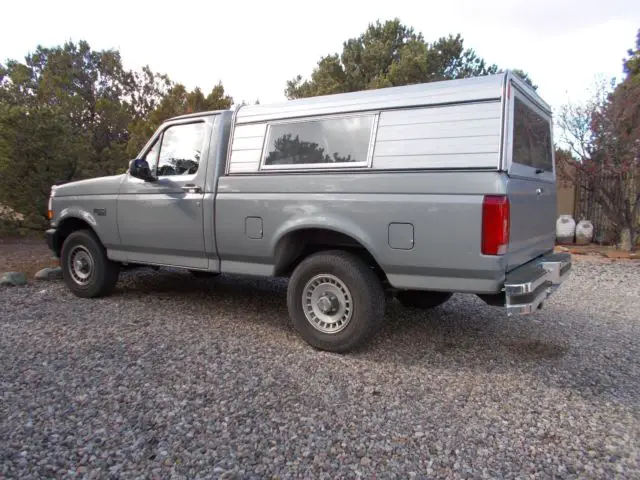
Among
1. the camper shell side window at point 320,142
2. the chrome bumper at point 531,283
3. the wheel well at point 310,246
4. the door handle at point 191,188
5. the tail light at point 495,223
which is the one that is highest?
the camper shell side window at point 320,142

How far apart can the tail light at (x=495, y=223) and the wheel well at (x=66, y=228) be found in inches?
191

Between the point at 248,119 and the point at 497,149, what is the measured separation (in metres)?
2.35

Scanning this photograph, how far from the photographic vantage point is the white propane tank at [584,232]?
10859 millimetres

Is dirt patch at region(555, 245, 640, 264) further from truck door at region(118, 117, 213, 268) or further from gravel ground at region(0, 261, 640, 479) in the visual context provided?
truck door at region(118, 117, 213, 268)

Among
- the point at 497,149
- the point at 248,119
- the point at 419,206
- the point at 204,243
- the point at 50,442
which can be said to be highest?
the point at 248,119

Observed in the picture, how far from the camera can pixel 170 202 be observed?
4734 millimetres

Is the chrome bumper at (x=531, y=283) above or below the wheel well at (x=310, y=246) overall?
Answer: below

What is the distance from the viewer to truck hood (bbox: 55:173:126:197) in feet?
17.3

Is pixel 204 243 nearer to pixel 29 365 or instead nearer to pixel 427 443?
pixel 29 365

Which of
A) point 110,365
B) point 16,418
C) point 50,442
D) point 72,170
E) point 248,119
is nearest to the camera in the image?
point 50,442

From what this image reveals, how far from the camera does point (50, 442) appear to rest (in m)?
→ 2.55

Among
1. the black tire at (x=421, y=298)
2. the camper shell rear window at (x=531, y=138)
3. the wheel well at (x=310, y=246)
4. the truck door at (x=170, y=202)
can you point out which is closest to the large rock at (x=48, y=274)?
the truck door at (x=170, y=202)

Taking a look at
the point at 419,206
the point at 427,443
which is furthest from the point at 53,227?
the point at 427,443

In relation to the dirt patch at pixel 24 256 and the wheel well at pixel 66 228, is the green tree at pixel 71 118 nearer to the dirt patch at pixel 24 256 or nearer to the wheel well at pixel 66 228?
the dirt patch at pixel 24 256
